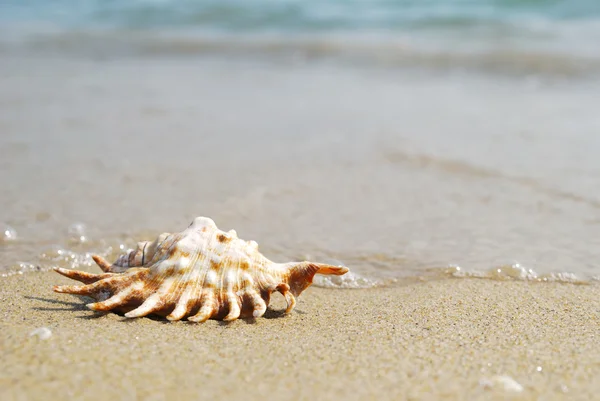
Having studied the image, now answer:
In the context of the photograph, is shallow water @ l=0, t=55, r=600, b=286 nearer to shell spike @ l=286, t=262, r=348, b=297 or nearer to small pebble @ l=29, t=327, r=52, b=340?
shell spike @ l=286, t=262, r=348, b=297

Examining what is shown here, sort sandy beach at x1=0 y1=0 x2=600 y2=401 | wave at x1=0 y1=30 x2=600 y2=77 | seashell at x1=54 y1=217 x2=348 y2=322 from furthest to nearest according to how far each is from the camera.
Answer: wave at x1=0 y1=30 x2=600 y2=77 < seashell at x1=54 y1=217 x2=348 y2=322 < sandy beach at x1=0 y1=0 x2=600 y2=401

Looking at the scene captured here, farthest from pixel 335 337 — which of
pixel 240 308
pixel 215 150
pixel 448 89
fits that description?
pixel 448 89

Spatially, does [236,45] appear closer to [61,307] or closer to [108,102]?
[108,102]

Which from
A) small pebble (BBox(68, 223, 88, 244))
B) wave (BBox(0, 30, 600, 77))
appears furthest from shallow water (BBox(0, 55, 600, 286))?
wave (BBox(0, 30, 600, 77))

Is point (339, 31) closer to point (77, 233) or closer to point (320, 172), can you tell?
point (320, 172)

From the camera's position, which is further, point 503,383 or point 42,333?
point 42,333

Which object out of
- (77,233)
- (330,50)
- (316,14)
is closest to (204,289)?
(77,233)
